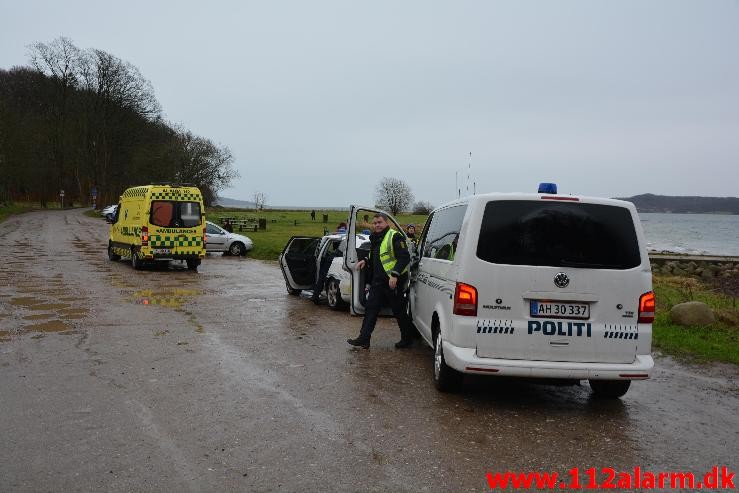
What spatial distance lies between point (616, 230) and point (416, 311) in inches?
118

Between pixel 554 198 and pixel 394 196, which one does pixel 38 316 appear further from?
pixel 394 196

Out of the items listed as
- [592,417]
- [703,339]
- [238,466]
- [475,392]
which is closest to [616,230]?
[592,417]

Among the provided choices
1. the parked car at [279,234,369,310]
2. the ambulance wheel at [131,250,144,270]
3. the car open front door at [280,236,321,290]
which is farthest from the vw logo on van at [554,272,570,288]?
the ambulance wheel at [131,250,144,270]

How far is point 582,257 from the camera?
18.5 feet

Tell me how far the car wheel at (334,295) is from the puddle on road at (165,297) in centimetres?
277

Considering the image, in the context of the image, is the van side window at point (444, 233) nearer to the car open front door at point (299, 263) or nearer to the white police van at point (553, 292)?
the white police van at point (553, 292)

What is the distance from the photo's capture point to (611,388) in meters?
6.35

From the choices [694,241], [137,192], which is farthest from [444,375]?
[694,241]

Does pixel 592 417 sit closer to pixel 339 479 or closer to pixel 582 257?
pixel 582 257

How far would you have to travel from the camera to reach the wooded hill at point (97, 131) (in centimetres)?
5478

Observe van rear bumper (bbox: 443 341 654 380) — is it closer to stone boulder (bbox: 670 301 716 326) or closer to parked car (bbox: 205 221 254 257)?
stone boulder (bbox: 670 301 716 326)

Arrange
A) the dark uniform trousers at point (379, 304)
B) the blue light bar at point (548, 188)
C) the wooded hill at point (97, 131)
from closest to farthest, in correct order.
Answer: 1. the blue light bar at point (548, 188)
2. the dark uniform trousers at point (379, 304)
3. the wooded hill at point (97, 131)

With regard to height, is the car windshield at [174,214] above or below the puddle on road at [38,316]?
above

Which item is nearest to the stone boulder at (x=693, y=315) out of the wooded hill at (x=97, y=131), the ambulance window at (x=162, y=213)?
the ambulance window at (x=162, y=213)
